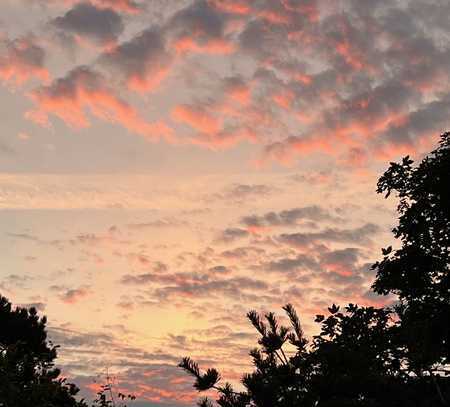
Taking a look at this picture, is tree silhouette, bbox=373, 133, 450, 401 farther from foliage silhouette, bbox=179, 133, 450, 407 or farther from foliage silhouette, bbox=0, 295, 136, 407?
foliage silhouette, bbox=0, 295, 136, 407

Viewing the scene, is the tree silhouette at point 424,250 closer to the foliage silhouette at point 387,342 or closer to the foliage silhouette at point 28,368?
the foliage silhouette at point 387,342

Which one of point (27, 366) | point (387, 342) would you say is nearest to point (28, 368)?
point (27, 366)

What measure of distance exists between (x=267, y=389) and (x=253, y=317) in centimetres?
243

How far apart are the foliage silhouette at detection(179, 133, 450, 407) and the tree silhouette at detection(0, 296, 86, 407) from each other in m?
6.90

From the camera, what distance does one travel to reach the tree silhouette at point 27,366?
17.4 m

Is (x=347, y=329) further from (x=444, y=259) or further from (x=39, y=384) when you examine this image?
(x=39, y=384)

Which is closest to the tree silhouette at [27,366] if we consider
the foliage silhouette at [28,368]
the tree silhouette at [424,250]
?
the foliage silhouette at [28,368]

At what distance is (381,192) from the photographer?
68.9 feet

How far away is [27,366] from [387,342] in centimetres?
1699

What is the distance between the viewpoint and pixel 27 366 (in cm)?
2448

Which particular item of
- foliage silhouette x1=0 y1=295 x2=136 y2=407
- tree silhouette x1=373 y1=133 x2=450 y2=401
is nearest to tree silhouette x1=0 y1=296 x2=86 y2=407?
foliage silhouette x1=0 y1=295 x2=136 y2=407

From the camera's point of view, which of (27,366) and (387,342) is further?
(27,366)

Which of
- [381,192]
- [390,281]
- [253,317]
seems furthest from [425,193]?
[253,317]

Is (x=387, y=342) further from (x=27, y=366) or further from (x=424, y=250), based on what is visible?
(x=27, y=366)
